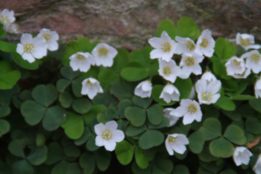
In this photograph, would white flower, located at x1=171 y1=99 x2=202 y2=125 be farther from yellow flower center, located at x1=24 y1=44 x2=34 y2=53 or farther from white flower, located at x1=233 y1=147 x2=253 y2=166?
yellow flower center, located at x1=24 y1=44 x2=34 y2=53

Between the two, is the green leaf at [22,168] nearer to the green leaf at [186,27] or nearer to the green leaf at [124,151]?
the green leaf at [124,151]

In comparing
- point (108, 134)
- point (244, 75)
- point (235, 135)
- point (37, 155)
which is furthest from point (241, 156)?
point (37, 155)

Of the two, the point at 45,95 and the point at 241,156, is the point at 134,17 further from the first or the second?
the point at 241,156

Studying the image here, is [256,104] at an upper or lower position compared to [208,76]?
lower

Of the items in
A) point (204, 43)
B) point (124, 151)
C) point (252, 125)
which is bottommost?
point (124, 151)

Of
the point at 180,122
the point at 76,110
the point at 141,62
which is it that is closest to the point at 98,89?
the point at 76,110

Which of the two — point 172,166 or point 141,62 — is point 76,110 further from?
point 172,166

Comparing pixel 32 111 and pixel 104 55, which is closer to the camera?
pixel 32 111

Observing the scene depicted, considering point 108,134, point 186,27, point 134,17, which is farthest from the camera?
point 134,17
